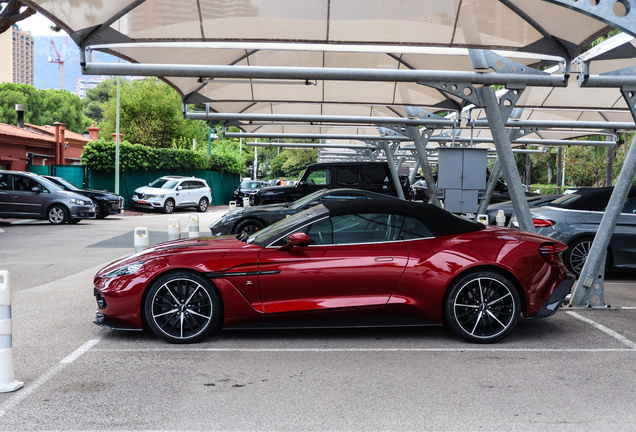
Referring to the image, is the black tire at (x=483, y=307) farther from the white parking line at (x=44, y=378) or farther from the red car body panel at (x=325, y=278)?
the white parking line at (x=44, y=378)

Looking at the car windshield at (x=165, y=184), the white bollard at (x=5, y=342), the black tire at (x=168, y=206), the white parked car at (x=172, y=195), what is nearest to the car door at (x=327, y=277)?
the white bollard at (x=5, y=342)

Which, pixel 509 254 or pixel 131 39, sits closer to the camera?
pixel 509 254

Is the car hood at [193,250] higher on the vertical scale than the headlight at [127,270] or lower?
higher

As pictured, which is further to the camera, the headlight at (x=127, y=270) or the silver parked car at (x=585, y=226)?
the silver parked car at (x=585, y=226)

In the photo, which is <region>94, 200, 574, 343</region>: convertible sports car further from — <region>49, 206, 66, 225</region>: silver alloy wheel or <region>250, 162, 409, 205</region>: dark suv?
<region>49, 206, 66, 225</region>: silver alloy wheel

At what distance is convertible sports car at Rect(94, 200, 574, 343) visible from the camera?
5.77 metres

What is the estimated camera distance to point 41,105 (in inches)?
3041

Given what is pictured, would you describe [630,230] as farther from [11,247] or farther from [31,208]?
[31,208]

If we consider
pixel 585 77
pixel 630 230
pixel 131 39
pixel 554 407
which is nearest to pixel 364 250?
pixel 554 407

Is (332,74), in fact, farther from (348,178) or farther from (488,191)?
(348,178)

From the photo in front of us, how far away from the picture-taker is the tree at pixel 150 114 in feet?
169

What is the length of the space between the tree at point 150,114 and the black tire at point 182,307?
4677 cm

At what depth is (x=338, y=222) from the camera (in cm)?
606

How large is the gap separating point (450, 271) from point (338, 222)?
116 centimetres
